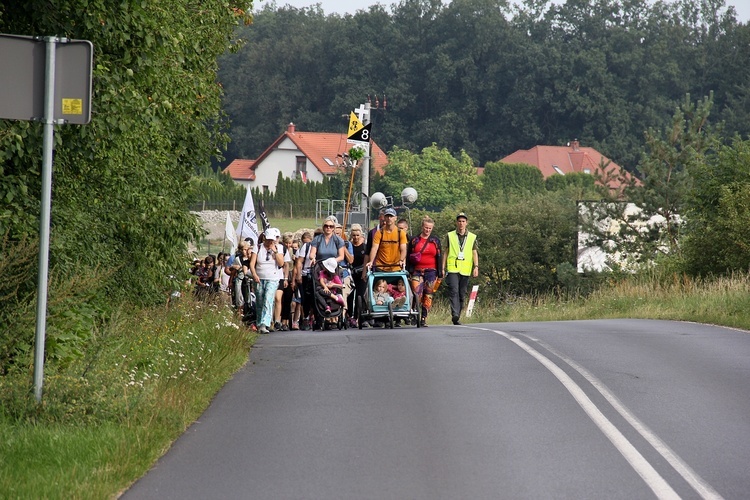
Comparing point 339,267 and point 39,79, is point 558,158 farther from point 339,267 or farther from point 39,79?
point 39,79

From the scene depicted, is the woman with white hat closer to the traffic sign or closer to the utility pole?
the traffic sign

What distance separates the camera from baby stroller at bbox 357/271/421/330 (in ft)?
66.7

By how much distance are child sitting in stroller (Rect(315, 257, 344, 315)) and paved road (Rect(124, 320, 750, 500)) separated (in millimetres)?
4956

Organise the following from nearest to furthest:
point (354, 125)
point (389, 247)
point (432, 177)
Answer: point (389, 247) → point (354, 125) → point (432, 177)

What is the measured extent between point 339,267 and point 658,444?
1187 cm

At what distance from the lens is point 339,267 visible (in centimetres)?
2056

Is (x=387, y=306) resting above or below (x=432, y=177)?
below

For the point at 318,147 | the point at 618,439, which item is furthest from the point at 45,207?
the point at 318,147

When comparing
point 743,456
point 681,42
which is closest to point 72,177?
point 743,456

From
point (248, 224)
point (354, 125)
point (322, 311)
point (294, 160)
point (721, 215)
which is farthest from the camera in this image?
point (294, 160)

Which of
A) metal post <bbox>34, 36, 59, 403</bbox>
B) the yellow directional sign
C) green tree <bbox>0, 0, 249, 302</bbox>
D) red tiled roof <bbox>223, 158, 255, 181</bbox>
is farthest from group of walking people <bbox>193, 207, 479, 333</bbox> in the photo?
red tiled roof <bbox>223, 158, 255, 181</bbox>

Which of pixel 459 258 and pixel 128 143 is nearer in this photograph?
pixel 128 143

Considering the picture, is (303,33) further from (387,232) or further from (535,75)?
(387,232)

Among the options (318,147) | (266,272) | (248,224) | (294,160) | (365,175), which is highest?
(318,147)
